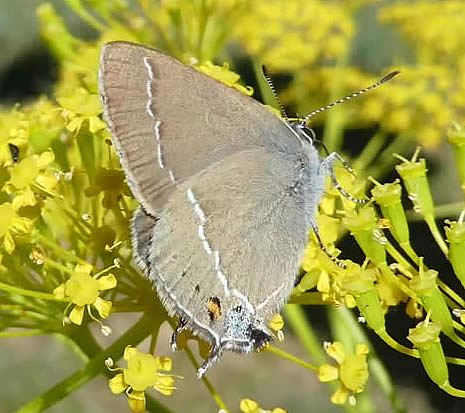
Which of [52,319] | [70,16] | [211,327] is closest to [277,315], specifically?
[211,327]

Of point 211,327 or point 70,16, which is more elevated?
point 211,327

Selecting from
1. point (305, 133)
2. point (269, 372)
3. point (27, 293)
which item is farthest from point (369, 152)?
point (269, 372)

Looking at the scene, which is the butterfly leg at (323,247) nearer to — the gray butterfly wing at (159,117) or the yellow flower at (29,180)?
the gray butterfly wing at (159,117)

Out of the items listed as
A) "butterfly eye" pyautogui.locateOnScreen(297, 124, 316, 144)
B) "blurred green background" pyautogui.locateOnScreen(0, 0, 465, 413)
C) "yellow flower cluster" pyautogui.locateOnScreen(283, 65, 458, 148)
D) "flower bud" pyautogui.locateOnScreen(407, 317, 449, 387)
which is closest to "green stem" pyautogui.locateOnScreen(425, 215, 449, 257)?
"flower bud" pyautogui.locateOnScreen(407, 317, 449, 387)

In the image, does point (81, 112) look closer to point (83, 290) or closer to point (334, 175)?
point (83, 290)

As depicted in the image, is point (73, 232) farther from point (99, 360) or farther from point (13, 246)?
point (99, 360)

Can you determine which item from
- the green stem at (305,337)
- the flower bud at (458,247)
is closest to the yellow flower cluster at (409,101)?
the green stem at (305,337)
